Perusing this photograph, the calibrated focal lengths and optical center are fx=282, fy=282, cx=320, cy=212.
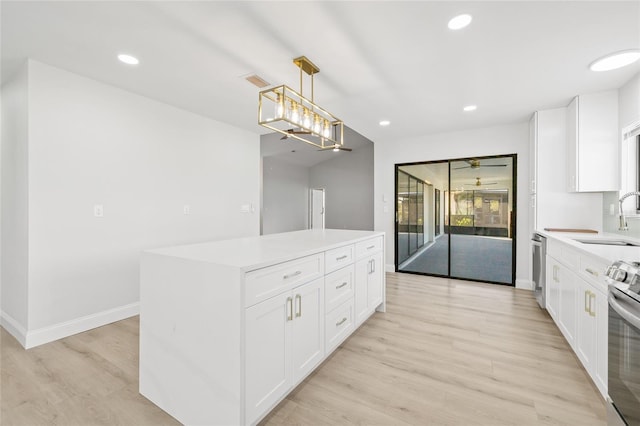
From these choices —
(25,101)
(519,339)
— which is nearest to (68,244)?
(25,101)

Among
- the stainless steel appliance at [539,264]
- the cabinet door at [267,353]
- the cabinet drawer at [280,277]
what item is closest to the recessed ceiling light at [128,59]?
the cabinet drawer at [280,277]

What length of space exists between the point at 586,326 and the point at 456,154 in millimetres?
3232

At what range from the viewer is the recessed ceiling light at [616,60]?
2.26 m

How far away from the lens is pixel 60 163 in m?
2.56

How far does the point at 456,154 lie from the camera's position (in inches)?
181

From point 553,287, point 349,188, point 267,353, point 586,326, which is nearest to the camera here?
point 267,353

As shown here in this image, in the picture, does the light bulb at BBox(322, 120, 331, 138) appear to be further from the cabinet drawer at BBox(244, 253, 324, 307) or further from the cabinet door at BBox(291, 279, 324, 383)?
the cabinet door at BBox(291, 279, 324, 383)

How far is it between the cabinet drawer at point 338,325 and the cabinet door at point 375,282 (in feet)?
1.43

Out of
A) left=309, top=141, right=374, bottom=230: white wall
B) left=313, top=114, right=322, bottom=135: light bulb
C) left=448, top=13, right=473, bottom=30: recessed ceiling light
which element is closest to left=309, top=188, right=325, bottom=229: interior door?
left=309, top=141, right=374, bottom=230: white wall

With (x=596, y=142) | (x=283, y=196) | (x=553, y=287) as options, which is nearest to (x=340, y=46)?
(x=553, y=287)

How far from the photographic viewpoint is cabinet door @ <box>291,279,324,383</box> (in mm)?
1708

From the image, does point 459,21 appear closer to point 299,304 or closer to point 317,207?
point 299,304

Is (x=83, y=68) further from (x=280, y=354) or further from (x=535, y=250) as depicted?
(x=535, y=250)

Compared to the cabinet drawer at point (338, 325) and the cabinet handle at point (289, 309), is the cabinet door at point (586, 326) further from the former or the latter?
the cabinet handle at point (289, 309)
